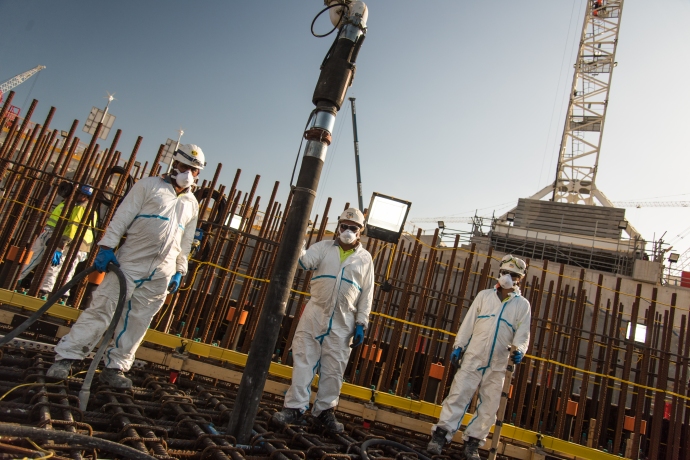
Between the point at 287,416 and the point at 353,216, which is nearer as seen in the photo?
the point at 287,416

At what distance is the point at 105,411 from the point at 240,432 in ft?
3.24

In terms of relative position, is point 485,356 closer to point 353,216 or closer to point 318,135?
point 353,216

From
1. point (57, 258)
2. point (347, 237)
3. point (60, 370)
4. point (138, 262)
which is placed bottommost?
point (60, 370)

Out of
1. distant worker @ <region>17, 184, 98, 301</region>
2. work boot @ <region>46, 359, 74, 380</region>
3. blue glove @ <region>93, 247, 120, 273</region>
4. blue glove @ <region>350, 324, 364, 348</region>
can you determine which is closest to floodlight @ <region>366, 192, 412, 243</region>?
blue glove @ <region>350, 324, 364, 348</region>

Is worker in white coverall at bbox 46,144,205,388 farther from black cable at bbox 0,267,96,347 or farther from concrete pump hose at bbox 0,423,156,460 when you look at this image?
concrete pump hose at bbox 0,423,156,460

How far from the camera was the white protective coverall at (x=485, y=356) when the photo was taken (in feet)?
14.9

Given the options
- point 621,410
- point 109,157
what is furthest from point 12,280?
point 621,410

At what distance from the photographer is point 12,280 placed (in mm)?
5914

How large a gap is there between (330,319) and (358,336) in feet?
1.18

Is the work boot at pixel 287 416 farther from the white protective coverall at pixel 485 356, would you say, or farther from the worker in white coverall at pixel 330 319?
the white protective coverall at pixel 485 356

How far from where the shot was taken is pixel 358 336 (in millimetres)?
4320

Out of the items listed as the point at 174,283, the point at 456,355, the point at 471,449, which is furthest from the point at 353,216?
the point at 471,449

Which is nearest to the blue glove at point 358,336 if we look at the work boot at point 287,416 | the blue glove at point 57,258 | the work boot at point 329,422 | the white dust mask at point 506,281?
the work boot at point 329,422

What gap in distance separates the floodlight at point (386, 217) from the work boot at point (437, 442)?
2165 mm
